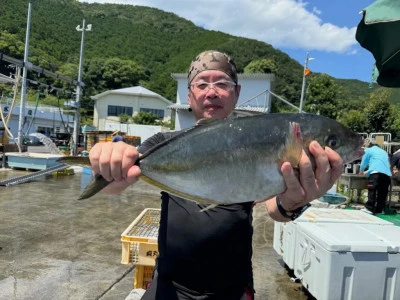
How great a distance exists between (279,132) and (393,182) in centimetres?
1176

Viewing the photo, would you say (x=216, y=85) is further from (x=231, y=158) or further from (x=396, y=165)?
(x=396, y=165)

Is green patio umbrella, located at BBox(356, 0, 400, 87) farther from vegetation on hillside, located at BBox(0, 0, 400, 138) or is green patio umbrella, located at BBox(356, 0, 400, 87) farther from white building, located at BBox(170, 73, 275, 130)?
vegetation on hillside, located at BBox(0, 0, 400, 138)

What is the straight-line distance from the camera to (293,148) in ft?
4.99

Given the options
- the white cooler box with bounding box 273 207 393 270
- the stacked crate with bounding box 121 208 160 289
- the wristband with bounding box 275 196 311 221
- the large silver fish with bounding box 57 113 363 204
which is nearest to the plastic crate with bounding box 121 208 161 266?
the stacked crate with bounding box 121 208 160 289

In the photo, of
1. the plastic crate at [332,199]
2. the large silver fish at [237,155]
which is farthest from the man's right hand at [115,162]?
the plastic crate at [332,199]

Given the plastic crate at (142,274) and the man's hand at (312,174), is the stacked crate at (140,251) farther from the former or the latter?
the man's hand at (312,174)

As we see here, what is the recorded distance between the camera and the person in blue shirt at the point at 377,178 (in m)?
9.54

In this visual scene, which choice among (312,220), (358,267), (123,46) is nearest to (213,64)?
(358,267)

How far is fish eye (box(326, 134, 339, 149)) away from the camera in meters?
1.59

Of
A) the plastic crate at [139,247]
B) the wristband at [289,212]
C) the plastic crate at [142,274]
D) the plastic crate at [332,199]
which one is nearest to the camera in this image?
the wristband at [289,212]

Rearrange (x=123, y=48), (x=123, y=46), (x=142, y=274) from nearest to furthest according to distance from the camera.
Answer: (x=142, y=274) → (x=123, y=48) → (x=123, y=46)

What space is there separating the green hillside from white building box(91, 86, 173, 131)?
1081 cm

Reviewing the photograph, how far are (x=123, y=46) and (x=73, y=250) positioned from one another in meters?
99.3

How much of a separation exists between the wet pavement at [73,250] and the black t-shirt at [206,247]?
3268 millimetres
